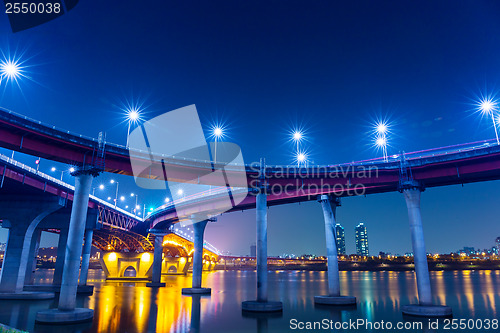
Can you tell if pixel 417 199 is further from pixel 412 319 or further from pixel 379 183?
pixel 412 319

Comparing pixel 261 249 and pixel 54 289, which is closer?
pixel 261 249

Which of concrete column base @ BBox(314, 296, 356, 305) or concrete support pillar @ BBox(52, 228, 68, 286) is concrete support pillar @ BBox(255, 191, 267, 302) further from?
concrete support pillar @ BBox(52, 228, 68, 286)

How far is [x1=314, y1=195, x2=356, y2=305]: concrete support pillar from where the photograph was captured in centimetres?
3884

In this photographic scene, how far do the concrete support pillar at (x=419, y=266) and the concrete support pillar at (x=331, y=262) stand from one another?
8.48 meters

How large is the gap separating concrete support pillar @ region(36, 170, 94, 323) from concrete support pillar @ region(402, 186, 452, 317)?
27856 millimetres

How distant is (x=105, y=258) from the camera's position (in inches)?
4673

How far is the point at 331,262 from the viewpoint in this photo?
133 ft

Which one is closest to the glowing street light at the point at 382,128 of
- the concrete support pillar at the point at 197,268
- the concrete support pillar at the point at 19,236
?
the concrete support pillar at the point at 197,268

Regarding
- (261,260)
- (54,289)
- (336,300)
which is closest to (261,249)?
(261,260)

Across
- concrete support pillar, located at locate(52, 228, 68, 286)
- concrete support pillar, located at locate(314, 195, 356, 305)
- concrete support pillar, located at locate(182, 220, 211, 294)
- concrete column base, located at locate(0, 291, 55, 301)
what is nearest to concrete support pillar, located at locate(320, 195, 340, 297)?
concrete support pillar, located at locate(314, 195, 356, 305)

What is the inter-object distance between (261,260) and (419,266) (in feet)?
48.7

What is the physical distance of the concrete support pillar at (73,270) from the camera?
25.4 meters

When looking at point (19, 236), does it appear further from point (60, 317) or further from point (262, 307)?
point (262, 307)

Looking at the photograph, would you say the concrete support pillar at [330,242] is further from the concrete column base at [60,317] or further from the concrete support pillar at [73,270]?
the concrete column base at [60,317]
